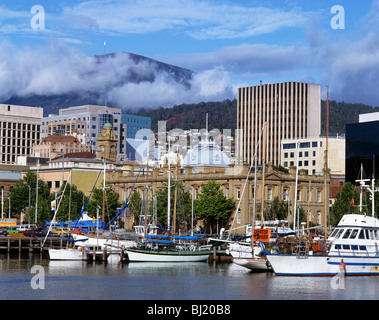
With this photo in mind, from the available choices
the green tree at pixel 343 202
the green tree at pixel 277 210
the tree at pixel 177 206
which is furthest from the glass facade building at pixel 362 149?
the tree at pixel 177 206

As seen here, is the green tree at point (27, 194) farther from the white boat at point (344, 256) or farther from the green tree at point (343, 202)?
the white boat at point (344, 256)

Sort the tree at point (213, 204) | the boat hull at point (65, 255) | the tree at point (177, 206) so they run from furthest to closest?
the tree at point (213, 204) < the tree at point (177, 206) < the boat hull at point (65, 255)

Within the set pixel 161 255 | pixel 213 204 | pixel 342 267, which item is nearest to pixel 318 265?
pixel 342 267

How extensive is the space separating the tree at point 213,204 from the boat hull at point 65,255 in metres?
48.6

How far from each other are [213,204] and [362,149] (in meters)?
48.6

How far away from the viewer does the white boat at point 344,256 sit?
87.1 m

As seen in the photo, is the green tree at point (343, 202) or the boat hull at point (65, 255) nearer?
the boat hull at point (65, 255)

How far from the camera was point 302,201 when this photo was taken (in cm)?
16900

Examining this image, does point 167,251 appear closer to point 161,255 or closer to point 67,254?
point 161,255

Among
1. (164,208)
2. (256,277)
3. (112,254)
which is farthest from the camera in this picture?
(164,208)
